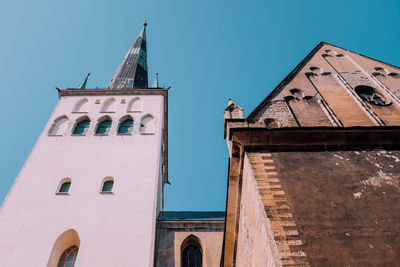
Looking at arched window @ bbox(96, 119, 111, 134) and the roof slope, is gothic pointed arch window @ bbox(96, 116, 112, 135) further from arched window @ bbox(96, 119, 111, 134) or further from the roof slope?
the roof slope

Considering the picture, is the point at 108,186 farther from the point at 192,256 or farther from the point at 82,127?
the point at 82,127

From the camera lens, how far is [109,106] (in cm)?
2088

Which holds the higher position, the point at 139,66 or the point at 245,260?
the point at 139,66

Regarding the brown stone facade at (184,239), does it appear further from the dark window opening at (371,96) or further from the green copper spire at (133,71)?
the green copper spire at (133,71)

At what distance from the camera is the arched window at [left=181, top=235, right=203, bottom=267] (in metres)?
11.7

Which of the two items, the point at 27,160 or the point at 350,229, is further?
the point at 27,160

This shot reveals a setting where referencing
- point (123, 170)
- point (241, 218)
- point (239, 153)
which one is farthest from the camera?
point (123, 170)

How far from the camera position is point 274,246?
4.03 m

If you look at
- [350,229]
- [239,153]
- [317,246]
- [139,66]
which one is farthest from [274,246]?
[139,66]

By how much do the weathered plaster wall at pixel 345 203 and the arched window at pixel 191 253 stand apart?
771cm

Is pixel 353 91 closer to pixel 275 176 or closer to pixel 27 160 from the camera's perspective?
pixel 275 176

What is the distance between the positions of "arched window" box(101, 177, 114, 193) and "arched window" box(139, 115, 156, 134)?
4093 mm

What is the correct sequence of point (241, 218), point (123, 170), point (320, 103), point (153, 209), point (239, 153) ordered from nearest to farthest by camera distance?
point (239, 153) < point (241, 218) < point (320, 103) < point (153, 209) < point (123, 170)

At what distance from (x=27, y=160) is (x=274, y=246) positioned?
48.4ft
